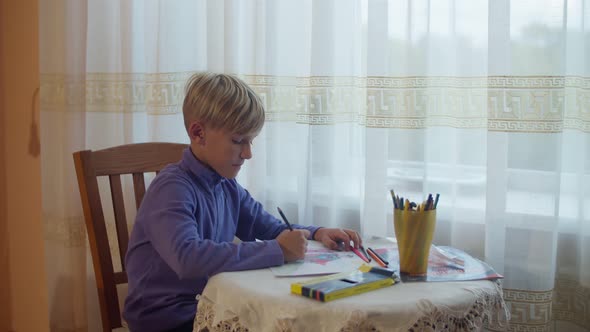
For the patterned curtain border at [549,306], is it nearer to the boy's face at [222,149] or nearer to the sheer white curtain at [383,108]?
the sheer white curtain at [383,108]

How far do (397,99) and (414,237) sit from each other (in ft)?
2.06

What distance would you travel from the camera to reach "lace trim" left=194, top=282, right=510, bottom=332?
1.06 meters

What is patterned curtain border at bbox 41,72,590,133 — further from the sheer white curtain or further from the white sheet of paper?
the white sheet of paper

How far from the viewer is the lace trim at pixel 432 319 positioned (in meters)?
1.06

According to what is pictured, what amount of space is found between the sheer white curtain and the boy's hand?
55 cm

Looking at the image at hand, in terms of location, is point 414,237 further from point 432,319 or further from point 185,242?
point 185,242

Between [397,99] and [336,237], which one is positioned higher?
[397,99]

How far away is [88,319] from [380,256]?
1322 millimetres

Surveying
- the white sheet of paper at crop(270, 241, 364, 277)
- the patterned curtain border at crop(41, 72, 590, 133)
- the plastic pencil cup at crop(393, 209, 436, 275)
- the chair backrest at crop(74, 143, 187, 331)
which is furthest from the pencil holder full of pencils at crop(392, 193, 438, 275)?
the chair backrest at crop(74, 143, 187, 331)

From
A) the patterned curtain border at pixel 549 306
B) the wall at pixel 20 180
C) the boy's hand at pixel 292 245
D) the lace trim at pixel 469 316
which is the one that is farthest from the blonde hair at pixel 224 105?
the wall at pixel 20 180

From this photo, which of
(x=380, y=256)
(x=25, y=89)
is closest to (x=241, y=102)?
(x=380, y=256)

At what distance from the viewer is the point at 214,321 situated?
1.18m

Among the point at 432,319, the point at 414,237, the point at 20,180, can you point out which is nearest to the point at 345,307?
the point at 432,319

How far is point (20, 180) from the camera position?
263cm
